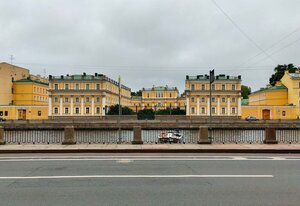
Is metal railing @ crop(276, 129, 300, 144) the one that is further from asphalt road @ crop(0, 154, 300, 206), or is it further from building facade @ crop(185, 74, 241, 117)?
building facade @ crop(185, 74, 241, 117)

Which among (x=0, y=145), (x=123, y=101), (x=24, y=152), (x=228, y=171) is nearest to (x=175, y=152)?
(x=228, y=171)

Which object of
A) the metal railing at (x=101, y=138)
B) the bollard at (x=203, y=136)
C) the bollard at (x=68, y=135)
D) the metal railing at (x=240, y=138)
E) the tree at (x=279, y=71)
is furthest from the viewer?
the tree at (x=279, y=71)

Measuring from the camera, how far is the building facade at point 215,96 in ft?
367

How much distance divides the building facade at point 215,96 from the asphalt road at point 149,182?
327 ft

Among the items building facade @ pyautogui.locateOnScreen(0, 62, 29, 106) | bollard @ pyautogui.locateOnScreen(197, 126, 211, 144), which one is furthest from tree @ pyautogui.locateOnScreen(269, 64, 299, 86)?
bollard @ pyautogui.locateOnScreen(197, 126, 211, 144)

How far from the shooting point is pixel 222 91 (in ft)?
368

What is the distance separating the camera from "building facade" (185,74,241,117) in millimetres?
Result: 112000

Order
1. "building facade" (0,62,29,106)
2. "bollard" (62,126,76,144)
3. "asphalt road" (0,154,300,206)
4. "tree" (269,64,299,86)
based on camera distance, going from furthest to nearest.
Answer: "tree" (269,64,299,86), "building facade" (0,62,29,106), "bollard" (62,126,76,144), "asphalt road" (0,154,300,206)

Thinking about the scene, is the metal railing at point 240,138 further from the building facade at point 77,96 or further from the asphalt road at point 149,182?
the building facade at point 77,96

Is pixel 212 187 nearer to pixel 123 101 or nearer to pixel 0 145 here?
pixel 0 145

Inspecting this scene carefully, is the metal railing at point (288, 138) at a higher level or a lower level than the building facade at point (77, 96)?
lower

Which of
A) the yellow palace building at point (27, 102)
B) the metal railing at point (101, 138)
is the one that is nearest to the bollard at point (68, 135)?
the metal railing at point (101, 138)

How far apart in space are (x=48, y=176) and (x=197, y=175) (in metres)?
4.43

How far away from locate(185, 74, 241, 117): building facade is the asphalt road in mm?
99750
